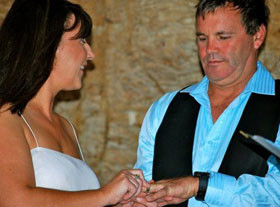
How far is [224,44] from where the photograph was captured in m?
3.08

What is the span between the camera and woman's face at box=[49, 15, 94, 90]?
9.59 feet

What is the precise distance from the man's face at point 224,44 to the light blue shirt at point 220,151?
0.44 ft

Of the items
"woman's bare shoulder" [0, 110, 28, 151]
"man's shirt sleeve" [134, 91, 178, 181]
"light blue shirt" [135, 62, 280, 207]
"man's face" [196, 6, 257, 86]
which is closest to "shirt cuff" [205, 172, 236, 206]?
"light blue shirt" [135, 62, 280, 207]

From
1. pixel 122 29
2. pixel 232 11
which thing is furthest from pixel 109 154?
pixel 232 11

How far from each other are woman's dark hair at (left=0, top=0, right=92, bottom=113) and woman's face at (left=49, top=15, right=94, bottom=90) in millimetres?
97

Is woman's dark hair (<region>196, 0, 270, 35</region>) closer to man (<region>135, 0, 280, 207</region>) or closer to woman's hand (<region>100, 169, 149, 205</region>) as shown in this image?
man (<region>135, 0, 280, 207</region>)

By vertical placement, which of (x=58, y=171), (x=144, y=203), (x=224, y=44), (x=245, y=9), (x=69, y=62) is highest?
(x=245, y=9)

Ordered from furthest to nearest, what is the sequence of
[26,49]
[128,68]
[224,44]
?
[128,68]
[224,44]
[26,49]

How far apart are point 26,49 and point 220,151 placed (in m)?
1.13

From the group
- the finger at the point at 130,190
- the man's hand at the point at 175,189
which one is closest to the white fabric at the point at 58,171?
the finger at the point at 130,190

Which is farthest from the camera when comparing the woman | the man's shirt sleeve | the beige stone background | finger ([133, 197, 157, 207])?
the beige stone background

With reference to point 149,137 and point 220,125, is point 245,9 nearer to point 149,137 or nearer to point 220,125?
point 220,125

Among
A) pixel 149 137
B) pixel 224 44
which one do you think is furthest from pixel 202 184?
pixel 224 44

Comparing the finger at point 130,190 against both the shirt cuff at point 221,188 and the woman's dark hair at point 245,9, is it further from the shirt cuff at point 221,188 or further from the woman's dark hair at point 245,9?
the woman's dark hair at point 245,9
